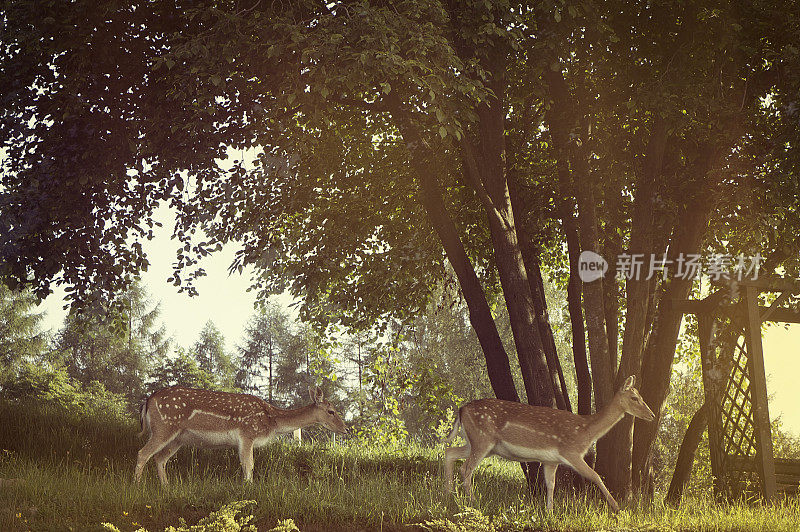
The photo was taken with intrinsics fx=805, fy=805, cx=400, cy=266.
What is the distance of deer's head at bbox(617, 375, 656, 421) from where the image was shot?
10562 millimetres

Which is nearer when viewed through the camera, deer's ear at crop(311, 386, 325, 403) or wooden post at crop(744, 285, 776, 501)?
wooden post at crop(744, 285, 776, 501)

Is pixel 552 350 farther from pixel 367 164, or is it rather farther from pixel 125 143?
pixel 125 143

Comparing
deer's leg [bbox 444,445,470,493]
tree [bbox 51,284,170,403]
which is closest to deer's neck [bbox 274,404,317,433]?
deer's leg [bbox 444,445,470,493]

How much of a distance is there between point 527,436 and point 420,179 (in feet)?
15.3

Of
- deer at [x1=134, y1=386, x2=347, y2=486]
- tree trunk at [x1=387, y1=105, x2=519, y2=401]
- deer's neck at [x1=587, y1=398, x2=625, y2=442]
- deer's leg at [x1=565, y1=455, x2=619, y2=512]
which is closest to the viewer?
deer's leg at [x1=565, y1=455, x2=619, y2=512]

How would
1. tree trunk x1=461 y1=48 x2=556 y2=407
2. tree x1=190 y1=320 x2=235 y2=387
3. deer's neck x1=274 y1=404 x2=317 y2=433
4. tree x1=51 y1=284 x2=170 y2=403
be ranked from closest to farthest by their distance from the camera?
deer's neck x1=274 y1=404 x2=317 y2=433 < tree trunk x1=461 y1=48 x2=556 y2=407 < tree x1=51 y1=284 x2=170 y2=403 < tree x1=190 y1=320 x2=235 y2=387

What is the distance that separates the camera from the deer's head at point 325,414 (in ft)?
38.2

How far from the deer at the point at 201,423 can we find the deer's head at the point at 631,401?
471cm

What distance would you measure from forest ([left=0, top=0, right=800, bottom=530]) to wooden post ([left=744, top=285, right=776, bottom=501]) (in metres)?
0.45

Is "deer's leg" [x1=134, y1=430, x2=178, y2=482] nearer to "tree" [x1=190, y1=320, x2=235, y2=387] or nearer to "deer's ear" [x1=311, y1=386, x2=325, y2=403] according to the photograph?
"deer's ear" [x1=311, y1=386, x2=325, y2=403]

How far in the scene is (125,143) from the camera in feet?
37.7

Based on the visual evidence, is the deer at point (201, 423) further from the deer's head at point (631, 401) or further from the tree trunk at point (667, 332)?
the tree trunk at point (667, 332)

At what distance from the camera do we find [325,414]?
11.8 meters

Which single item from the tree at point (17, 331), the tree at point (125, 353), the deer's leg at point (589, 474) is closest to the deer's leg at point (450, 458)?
the deer's leg at point (589, 474)
